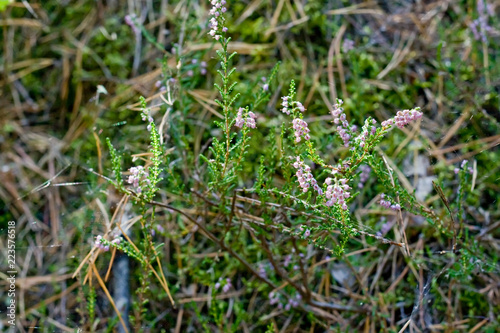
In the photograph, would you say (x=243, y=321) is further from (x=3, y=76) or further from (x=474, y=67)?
(x=3, y=76)

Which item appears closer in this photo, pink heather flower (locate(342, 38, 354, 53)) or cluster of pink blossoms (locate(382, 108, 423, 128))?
cluster of pink blossoms (locate(382, 108, 423, 128))

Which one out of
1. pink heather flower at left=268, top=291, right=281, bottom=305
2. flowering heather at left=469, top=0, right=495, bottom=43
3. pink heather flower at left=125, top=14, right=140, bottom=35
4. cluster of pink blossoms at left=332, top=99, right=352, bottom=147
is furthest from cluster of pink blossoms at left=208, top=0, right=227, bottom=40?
flowering heather at left=469, top=0, right=495, bottom=43

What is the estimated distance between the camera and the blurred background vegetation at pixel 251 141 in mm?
2318

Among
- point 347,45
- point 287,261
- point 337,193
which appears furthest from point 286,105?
point 347,45

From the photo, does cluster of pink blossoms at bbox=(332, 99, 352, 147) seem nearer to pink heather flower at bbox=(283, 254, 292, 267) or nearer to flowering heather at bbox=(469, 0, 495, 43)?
pink heather flower at bbox=(283, 254, 292, 267)

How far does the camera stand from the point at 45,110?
3.22 metres

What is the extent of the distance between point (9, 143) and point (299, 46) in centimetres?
208

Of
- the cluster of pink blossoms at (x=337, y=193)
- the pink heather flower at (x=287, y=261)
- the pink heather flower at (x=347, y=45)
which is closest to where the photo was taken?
the cluster of pink blossoms at (x=337, y=193)

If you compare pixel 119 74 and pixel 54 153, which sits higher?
pixel 119 74

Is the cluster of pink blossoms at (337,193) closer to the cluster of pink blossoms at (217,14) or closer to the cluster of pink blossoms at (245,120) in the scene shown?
the cluster of pink blossoms at (245,120)

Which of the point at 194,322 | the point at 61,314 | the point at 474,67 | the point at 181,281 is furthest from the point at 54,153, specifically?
the point at 474,67

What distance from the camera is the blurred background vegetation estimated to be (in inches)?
91.3

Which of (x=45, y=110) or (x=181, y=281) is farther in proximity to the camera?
(x=45, y=110)

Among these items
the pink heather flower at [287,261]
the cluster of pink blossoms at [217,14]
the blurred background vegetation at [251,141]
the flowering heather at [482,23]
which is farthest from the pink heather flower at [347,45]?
the cluster of pink blossoms at [217,14]
